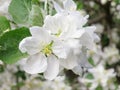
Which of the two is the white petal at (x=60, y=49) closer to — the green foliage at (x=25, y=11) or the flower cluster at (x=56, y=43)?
the flower cluster at (x=56, y=43)

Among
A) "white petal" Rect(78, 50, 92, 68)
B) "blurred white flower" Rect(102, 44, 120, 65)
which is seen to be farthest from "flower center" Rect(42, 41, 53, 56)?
"blurred white flower" Rect(102, 44, 120, 65)

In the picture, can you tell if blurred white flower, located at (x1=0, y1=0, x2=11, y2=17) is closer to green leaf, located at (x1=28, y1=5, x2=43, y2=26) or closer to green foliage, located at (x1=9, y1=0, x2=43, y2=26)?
green foliage, located at (x1=9, y1=0, x2=43, y2=26)

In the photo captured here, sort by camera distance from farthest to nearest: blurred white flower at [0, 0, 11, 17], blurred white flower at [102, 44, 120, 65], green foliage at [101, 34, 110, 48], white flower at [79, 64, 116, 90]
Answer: green foliage at [101, 34, 110, 48] → blurred white flower at [102, 44, 120, 65] → white flower at [79, 64, 116, 90] → blurred white flower at [0, 0, 11, 17]

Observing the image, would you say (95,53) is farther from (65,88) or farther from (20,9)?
(20,9)

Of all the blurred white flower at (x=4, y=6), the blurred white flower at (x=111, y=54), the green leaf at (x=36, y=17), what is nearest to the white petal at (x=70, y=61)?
the green leaf at (x=36, y=17)

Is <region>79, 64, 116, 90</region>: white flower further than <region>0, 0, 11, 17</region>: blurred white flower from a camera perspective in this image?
Yes

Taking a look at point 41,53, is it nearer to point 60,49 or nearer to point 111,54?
point 60,49

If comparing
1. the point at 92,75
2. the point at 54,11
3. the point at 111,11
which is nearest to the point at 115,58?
the point at 111,11
